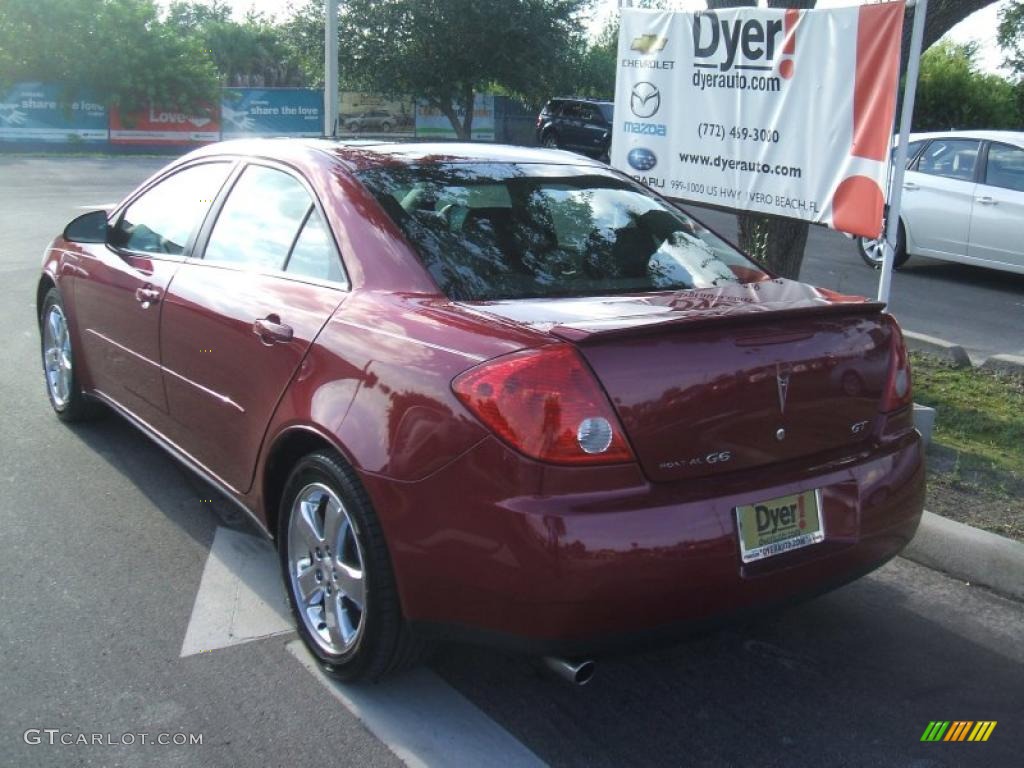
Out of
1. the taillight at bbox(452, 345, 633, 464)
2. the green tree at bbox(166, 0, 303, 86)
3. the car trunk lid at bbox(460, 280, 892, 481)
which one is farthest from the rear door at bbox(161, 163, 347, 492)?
the green tree at bbox(166, 0, 303, 86)

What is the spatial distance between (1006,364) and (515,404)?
17.0ft

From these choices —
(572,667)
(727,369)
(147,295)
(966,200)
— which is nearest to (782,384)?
(727,369)

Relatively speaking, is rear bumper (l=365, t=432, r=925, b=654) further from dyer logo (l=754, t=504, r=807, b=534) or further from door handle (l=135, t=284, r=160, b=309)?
door handle (l=135, t=284, r=160, b=309)

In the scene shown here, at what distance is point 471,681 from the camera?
345cm

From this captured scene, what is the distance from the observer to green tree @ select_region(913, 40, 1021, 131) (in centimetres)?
2414

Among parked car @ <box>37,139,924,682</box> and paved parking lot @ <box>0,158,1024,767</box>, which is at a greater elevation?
parked car @ <box>37,139,924,682</box>

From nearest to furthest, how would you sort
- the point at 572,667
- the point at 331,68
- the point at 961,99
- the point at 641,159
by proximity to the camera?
the point at 572,667 → the point at 641,159 → the point at 331,68 → the point at 961,99

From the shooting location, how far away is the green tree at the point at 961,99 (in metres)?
24.1

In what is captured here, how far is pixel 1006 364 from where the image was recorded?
686cm

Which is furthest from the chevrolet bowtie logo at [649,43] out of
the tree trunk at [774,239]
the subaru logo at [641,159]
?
the subaru logo at [641,159]

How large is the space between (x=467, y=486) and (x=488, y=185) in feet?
4.78

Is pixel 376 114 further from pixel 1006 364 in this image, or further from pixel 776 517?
pixel 776 517

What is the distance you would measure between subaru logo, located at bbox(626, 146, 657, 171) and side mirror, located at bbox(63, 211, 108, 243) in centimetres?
355

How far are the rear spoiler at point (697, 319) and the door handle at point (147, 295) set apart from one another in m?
2.23
